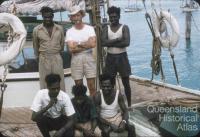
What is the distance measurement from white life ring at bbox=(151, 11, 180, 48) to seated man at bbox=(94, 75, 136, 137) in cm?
338

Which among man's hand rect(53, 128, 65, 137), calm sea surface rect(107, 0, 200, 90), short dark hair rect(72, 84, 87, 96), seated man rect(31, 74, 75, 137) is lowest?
calm sea surface rect(107, 0, 200, 90)

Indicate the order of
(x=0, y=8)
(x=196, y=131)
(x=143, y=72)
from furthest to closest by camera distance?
1. (x=143, y=72)
2. (x=0, y=8)
3. (x=196, y=131)

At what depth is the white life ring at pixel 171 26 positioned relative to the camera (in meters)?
9.33

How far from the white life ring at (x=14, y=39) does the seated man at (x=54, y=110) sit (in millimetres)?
1232

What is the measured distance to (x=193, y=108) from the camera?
7.06 metres

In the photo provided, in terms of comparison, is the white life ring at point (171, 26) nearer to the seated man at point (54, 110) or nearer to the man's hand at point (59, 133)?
the seated man at point (54, 110)

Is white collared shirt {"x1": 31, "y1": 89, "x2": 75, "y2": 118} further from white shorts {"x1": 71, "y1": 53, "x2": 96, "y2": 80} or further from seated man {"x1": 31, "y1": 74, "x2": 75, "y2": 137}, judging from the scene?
white shorts {"x1": 71, "y1": 53, "x2": 96, "y2": 80}

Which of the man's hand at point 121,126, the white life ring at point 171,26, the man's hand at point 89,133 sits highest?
the white life ring at point 171,26

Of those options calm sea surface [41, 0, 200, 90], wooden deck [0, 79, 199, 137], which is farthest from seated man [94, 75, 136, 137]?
calm sea surface [41, 0, 200, 90]

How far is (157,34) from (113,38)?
254 centimetres

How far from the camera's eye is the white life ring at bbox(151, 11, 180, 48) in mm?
9328

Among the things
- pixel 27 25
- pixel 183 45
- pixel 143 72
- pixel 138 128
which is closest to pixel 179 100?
pixel 138 128

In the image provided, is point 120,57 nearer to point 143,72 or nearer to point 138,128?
point 138,128

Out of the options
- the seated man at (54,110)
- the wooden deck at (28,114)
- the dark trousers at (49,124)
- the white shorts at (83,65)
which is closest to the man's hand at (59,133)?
the seated man at (54,110)
